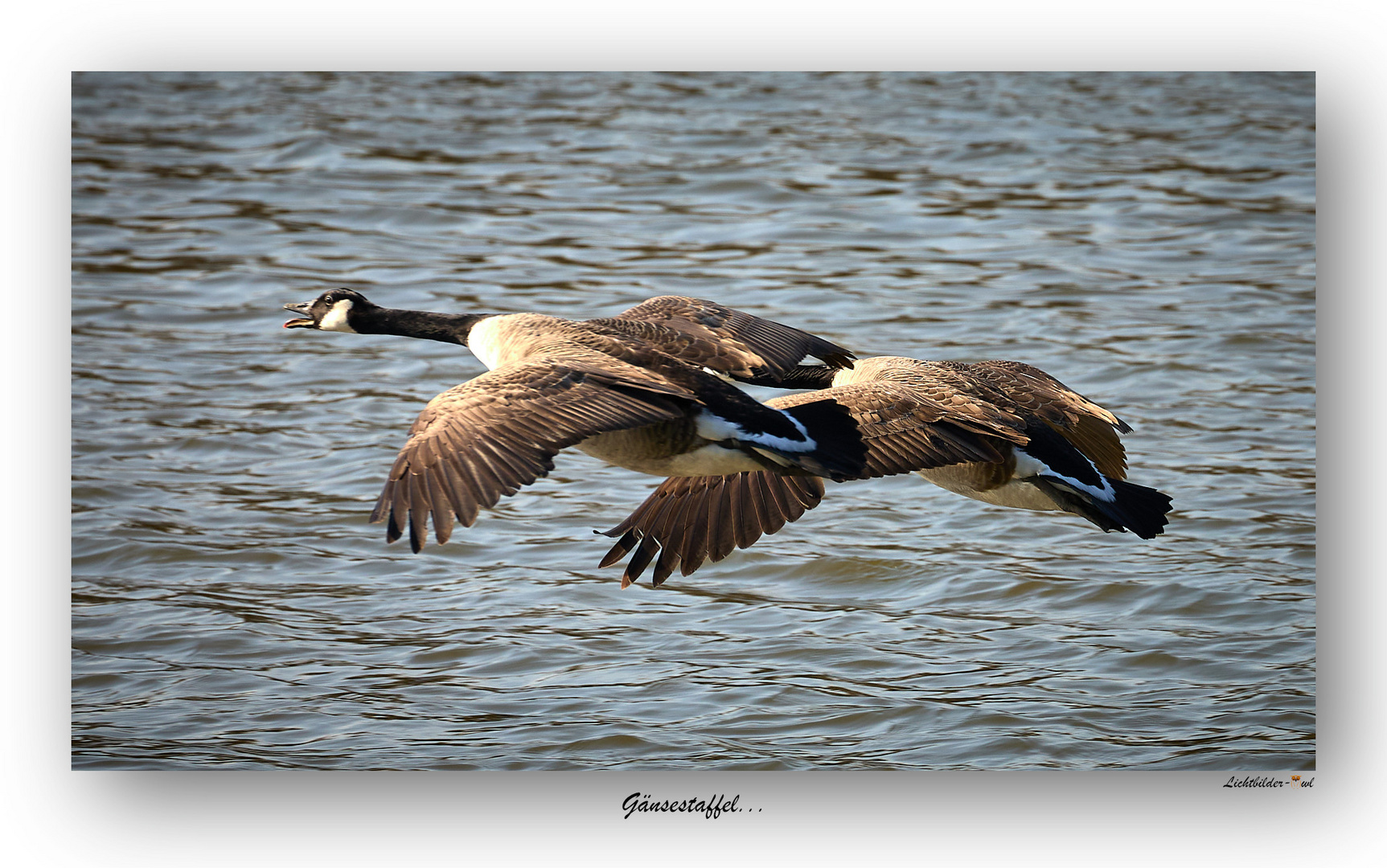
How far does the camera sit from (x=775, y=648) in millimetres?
5559

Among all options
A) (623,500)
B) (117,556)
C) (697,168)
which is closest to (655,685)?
(623,500)

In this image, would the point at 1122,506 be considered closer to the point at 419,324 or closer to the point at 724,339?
the point at 724,339

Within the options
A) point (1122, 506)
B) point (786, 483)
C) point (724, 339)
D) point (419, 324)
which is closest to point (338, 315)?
point (419, 324)

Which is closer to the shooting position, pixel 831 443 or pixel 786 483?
pixel 831 443

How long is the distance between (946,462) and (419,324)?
1897 millimetres

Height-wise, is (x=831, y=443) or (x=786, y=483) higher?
(x=831, y=443)

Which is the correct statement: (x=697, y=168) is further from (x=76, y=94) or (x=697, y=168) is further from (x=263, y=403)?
(x=76, y=94)

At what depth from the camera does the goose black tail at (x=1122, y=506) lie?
16.1 feet

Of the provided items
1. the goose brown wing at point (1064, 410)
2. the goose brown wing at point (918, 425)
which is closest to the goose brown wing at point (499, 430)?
the goose brown wing at point (918, 425)

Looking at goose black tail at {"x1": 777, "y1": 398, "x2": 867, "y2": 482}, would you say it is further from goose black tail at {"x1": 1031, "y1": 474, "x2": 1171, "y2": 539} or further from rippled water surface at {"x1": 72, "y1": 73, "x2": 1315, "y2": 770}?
rippled water surface at {"x1": 72, "y1": 73, "x2": 1315, "y2": 770}

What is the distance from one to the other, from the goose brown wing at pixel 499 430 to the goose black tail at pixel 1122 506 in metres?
1.46

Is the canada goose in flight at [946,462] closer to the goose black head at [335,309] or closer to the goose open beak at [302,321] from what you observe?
the goose black head at [335,309]

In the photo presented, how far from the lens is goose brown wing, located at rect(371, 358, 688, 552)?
376cm

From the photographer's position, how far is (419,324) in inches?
211
